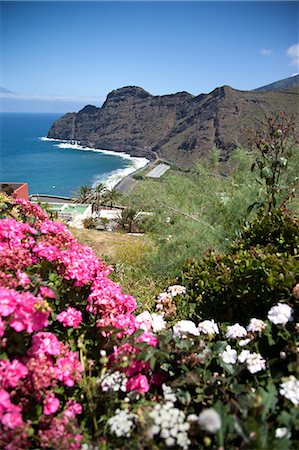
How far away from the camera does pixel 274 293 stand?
91.0 inches

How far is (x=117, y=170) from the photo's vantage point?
7350 cm

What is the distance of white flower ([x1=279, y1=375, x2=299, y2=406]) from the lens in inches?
56.2

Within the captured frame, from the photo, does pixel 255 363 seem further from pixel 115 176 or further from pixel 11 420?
pixel 115 176

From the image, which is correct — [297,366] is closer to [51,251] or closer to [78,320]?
[78,320]

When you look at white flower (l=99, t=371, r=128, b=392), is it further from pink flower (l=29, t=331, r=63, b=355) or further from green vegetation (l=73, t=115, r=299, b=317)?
green vegetation (l=73, t=115, r=299, b=317)

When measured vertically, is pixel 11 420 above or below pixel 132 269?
above

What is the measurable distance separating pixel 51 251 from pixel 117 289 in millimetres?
448

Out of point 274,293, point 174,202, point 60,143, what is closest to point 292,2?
point 174,202

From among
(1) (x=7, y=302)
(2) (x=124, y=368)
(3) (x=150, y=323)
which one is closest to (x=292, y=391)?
(2) (x=124, y=368)

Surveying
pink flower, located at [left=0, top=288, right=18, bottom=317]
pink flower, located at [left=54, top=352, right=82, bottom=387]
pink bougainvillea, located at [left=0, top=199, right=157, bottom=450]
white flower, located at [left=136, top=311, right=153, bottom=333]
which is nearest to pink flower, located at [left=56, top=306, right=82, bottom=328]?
pink bougainvillea, located at [left=0, top=199, right=157, bottom=450]

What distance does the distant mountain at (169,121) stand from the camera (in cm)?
6334

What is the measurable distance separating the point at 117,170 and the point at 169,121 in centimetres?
3200

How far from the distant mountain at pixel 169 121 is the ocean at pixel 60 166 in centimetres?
683

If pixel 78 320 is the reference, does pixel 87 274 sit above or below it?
above
